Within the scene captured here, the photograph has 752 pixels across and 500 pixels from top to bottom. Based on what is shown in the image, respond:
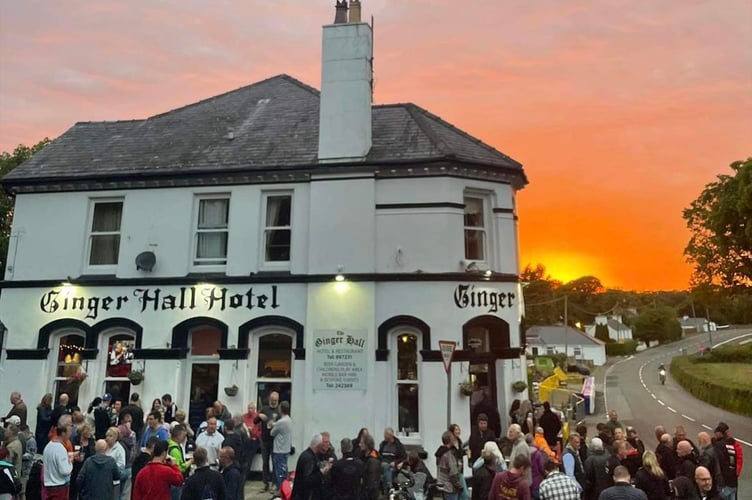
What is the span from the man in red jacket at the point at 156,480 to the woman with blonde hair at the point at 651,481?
623 cm

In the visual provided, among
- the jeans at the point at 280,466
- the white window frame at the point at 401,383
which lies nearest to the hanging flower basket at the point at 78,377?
the jeans at the point at 280,466

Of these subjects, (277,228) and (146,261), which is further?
(277,228)

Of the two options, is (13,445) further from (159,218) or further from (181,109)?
(181,109)

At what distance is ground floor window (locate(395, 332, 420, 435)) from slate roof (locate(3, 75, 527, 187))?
4.69m

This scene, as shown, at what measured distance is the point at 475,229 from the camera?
46.3 ft

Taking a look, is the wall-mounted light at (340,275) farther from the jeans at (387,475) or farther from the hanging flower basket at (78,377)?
the hanging flower basket at (78,377)

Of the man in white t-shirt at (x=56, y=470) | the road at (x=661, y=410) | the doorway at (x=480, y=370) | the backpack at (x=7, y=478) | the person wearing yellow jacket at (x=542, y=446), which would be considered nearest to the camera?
the backpack at (x=7, y=478)

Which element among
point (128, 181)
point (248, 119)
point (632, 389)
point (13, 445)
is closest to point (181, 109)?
point (248, 119)

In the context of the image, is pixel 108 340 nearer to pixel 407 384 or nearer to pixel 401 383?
pixel 401 383

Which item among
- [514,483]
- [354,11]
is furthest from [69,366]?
[514,483]

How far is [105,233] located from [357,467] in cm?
1074

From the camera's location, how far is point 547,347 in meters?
79.9

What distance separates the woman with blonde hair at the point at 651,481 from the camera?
716 cm

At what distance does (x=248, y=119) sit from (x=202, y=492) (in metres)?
12.8
